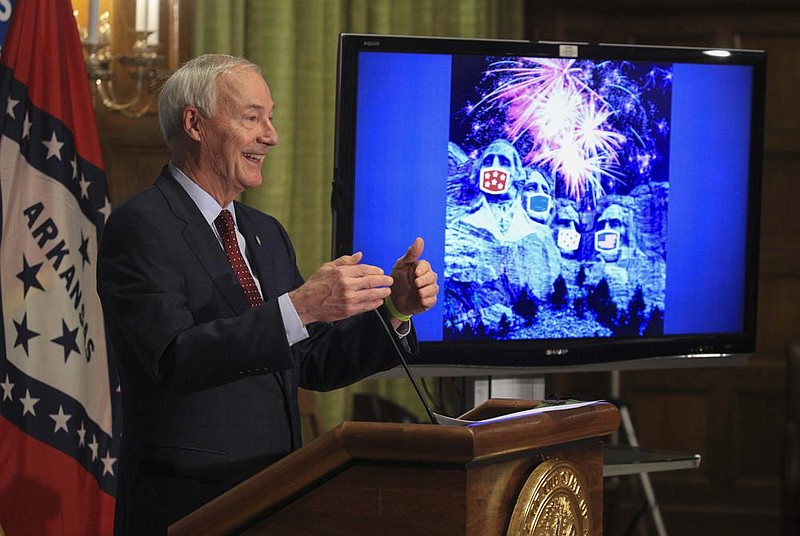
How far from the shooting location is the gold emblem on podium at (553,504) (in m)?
1.64

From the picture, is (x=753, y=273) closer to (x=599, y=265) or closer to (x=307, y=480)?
(x=599, y=265)

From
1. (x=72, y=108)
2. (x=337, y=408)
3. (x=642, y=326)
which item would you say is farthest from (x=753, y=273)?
(x=72, y=108)

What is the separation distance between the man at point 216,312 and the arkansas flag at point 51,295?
48.6 inches

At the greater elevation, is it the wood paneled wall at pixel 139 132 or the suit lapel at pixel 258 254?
the wood paneled wall at pixel 139 132

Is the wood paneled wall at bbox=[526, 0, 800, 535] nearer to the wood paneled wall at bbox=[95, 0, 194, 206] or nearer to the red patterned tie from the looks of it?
the wood paneled wall at bbox=[95, 0, 194, 206]

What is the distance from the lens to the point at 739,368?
5395 millimetres

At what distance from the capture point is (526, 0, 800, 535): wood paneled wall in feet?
17.7

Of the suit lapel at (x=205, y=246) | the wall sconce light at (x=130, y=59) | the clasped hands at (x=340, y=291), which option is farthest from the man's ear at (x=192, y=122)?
the wall sconce light at (x=130, y=59)

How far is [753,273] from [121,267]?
205 cm

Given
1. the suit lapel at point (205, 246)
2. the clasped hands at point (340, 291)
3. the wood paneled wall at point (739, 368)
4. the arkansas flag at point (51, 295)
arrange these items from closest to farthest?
the clasped hands at point (340, 291) → the suit lapel at point (205, 246) → the arkansas flag at point (51, 295) → the wood paneled wall at point (739, 368)

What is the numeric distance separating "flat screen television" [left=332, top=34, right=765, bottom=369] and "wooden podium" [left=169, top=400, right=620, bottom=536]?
1.45m

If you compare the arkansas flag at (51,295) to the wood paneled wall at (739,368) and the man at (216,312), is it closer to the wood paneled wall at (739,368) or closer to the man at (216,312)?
the man at (216,312)

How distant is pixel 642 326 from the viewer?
10.9 ft

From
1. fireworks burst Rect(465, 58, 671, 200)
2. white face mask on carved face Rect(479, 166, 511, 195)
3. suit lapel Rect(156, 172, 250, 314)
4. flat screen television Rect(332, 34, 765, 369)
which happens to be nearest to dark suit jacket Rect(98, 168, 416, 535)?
suit lapel Rect(156, 172, 250, 314)
